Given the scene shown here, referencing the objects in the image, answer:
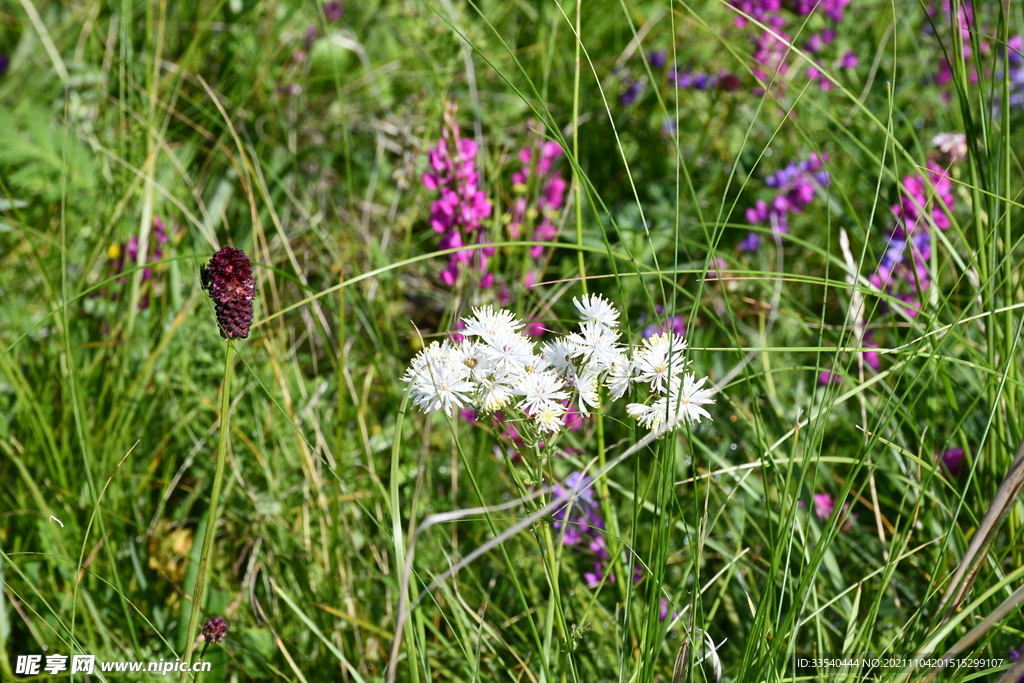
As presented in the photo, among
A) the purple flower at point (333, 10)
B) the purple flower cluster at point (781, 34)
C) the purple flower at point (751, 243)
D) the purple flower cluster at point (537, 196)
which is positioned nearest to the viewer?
the purple flower cluster at point (537, 196)

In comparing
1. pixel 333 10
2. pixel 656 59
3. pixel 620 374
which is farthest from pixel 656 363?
pixel 333 10

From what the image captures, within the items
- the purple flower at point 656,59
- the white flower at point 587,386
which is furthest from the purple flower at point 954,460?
the purple flower at point 656,59

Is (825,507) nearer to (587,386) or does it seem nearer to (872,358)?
(872,358)

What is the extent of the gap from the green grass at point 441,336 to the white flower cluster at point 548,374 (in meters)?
0.05

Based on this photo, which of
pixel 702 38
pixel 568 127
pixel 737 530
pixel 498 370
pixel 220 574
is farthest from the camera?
pixel 702 38

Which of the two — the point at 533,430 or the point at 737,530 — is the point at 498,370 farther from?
the point at 737,530

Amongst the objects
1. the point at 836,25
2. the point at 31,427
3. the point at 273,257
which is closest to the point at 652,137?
the point at 836,25

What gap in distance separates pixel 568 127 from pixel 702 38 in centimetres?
87

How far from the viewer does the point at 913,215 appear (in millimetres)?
2039

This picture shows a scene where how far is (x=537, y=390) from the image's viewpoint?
3.25ft

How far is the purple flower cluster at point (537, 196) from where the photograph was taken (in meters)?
2.11

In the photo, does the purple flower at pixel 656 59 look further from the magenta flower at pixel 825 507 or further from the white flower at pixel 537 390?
the white flower at pixel 537 390

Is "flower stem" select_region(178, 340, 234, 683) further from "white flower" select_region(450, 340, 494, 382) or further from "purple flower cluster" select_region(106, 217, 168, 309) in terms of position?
"purple flower cluster" select_region(106, 217, 168, 309)

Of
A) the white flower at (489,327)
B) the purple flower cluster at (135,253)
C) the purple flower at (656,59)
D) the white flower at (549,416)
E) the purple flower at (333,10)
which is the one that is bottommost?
the white flower at (549,416)
